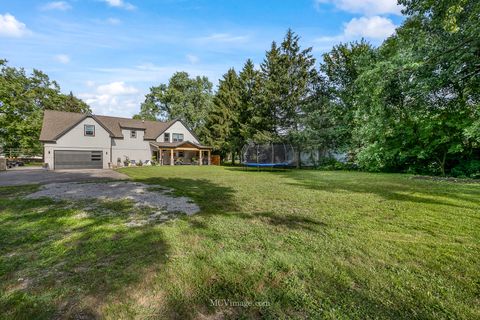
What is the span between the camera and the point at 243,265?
8.60 feet

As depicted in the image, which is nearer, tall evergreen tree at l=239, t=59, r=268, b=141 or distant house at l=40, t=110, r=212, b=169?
distant house at l=40, t=110, r=212, b=169

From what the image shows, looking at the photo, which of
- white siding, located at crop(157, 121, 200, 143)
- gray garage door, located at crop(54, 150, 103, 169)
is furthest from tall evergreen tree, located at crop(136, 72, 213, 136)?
gray garage door, located at crop(54, 150, 103, 169)

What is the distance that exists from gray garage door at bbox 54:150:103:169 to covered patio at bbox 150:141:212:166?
6307 mm

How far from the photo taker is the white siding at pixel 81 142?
2127 cm

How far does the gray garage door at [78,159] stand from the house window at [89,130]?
189 cm

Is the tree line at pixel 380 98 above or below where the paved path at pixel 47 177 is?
above

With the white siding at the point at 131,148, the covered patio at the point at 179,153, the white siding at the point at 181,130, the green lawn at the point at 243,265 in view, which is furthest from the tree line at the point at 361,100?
the white siding at the point at 131,148

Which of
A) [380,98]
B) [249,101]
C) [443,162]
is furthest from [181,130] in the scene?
[443,162]

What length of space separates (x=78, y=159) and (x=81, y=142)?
1.77 metres

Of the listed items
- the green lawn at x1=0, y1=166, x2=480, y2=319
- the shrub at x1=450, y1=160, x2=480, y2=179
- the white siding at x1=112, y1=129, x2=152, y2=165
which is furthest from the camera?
the white siding at x1=112, y1=129, x2=152, y2=165

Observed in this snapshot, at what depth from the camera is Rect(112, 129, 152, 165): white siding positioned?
2578 centimetres

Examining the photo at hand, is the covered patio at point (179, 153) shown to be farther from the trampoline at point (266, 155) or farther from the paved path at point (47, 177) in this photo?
the paved path at point (47, 177)

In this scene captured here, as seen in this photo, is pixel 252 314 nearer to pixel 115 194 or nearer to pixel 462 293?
pixel 462 293

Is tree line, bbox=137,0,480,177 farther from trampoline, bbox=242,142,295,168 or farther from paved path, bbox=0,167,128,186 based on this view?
paved path, bbox=0,167,128,186
